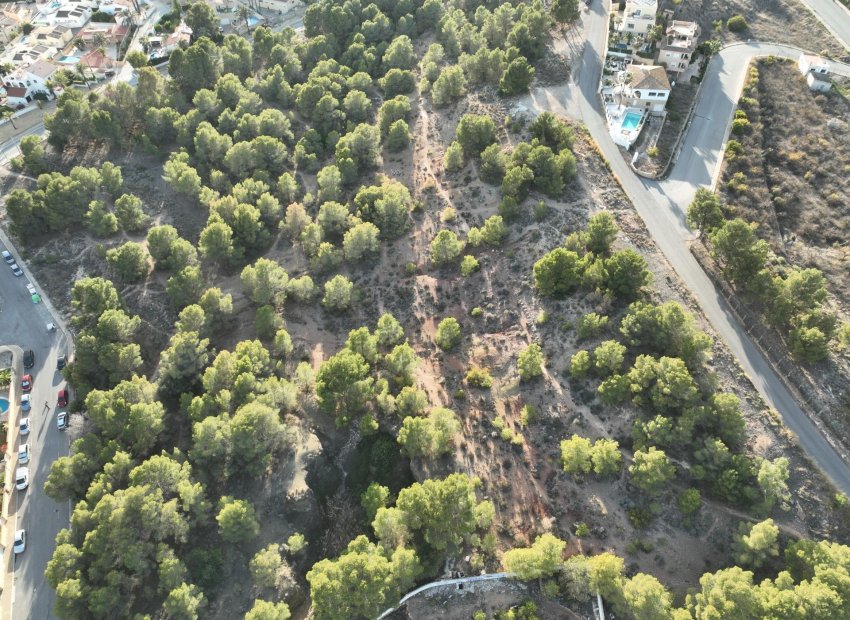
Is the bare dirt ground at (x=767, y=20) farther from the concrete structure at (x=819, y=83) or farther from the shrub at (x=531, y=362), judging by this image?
the shrub at (x=531, y=362)

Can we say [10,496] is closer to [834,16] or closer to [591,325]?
[591,325]

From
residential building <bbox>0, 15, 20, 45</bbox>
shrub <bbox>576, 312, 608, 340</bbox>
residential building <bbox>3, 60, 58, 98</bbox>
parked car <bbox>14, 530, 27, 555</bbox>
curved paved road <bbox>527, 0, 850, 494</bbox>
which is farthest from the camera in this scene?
residential building <bbox>0, 15, 20, 45</bbox>

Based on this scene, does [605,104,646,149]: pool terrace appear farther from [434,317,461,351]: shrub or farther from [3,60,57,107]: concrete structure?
[3,60,57,107]: concrete structure

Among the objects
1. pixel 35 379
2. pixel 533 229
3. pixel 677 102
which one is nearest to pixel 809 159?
pixel 677 102

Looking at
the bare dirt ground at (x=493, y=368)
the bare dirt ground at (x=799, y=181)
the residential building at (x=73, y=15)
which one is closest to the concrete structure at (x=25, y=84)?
the residential building at (x=73, y=15)

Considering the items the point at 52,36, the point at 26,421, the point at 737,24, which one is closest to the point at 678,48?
the point at 737,24

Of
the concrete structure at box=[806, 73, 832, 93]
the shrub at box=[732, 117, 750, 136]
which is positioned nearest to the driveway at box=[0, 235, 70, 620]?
the shrub at box=[732, 117, 750, 136]

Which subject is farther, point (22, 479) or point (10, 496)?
point (22, 479)
